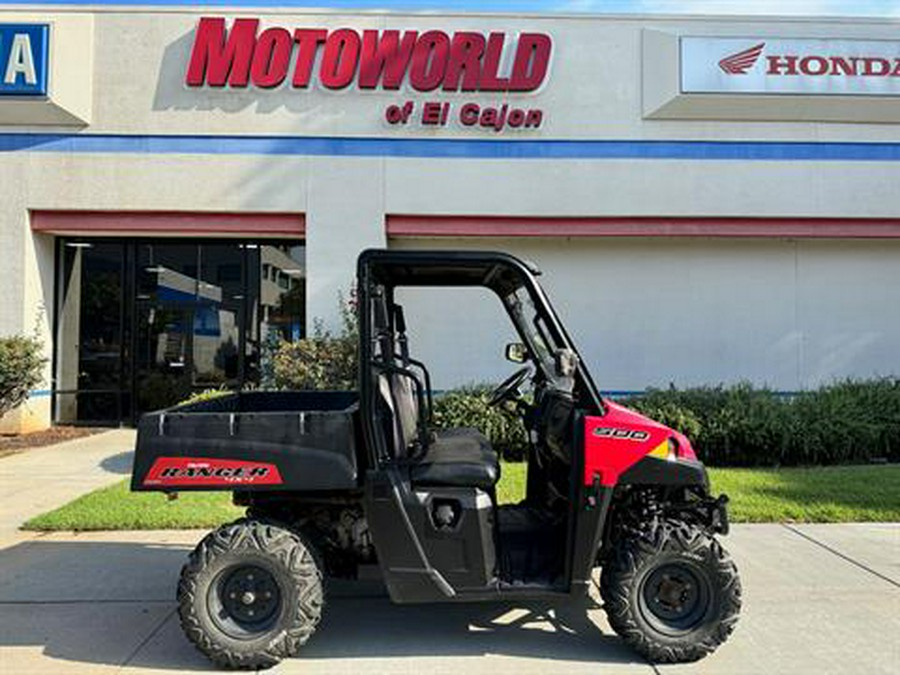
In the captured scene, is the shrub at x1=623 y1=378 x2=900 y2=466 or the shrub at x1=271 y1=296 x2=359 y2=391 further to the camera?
the shrub at x1=271 y1=296 x2=359 y2=391

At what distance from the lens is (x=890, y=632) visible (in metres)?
4.20

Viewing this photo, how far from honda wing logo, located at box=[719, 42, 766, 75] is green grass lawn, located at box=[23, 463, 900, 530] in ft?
23.9

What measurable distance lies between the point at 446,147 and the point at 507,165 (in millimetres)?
1044

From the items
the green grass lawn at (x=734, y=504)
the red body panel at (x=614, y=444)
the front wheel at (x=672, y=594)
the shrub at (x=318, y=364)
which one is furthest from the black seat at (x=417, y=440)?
the shrub at (x=318, y=364)

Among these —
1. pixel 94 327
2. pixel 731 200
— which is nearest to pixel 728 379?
pixel 731 200

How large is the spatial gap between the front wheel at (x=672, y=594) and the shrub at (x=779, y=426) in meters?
5.77

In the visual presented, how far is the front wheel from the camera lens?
3.78m

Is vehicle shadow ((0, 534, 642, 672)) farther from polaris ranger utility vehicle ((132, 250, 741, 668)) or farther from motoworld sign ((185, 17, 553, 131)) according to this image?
motoworld sign ((185, 17, 553, 131))

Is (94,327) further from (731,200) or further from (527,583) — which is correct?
(527,583)

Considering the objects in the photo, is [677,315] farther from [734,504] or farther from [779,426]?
[734,504]

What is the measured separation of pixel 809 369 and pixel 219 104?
1081 cm

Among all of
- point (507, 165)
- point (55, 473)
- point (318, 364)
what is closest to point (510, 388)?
point (318, 364)

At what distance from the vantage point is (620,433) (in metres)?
3.79

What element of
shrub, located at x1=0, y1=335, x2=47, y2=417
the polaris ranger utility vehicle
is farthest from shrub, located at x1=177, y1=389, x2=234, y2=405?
shrub, located at x1=0, y1=335, x2=47, y2=417
